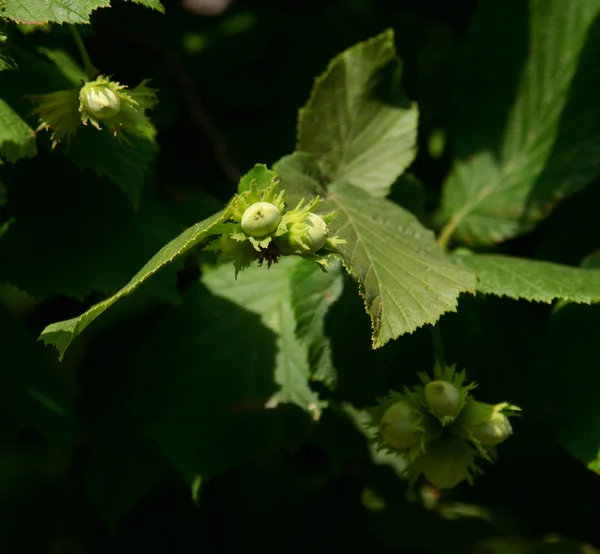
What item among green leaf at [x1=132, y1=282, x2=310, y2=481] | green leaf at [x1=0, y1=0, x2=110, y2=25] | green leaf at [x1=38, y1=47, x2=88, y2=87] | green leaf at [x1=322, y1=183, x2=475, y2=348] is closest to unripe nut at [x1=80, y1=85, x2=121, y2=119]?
green leaf at [x1=0, y1=0, x2=110, y2=25]

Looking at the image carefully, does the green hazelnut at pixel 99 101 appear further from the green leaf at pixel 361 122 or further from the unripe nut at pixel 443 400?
the unripe nut at pixel 443 400

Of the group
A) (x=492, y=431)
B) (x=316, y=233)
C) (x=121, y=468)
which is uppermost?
(x=316, y=233)

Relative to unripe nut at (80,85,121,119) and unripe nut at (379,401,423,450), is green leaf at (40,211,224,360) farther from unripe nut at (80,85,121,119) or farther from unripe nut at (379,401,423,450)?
unripe nut at (379,401,423,450)

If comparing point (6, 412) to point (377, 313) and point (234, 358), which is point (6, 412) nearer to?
point (234, 358)

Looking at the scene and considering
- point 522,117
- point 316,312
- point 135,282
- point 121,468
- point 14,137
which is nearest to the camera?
point 135,282

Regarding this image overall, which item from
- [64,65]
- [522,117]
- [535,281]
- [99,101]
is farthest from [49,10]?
[522,117]

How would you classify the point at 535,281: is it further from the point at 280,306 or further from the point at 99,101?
the point at 99,101

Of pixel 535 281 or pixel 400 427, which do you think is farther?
pixel 535 281
